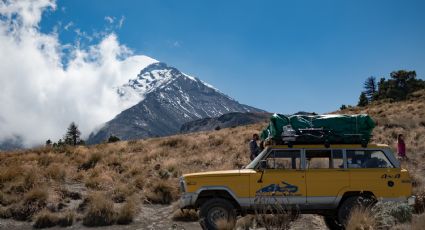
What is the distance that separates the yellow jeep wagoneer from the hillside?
199 cm

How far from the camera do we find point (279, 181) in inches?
413

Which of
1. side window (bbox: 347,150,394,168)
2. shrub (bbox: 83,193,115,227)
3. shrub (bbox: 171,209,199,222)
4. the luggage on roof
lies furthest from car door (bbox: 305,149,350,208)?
shrub (bbox: 83,193,115,227)

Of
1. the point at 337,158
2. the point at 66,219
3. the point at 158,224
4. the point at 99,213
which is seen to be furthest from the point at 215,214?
the point at 66,219

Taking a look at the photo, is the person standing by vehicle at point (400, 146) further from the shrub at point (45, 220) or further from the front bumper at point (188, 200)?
the shrub at point (45, 220)

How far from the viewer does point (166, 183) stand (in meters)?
17.1

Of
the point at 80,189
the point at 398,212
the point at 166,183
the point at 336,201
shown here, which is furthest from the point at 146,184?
the point at 398,212

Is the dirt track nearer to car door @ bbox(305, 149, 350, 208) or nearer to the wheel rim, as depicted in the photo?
car door @ bbox(305, 149, 350, 208)

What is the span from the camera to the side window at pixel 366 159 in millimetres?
10734

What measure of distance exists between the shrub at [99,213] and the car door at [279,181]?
197 inches

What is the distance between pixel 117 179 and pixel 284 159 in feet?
32.7

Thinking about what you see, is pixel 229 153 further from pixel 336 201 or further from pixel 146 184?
pixel 336 201

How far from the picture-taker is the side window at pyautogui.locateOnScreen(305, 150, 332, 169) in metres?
10.8

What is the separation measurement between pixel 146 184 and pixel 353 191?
30.4ft

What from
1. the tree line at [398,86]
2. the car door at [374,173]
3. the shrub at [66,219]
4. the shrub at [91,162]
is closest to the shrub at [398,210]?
the car door at [374,173]
